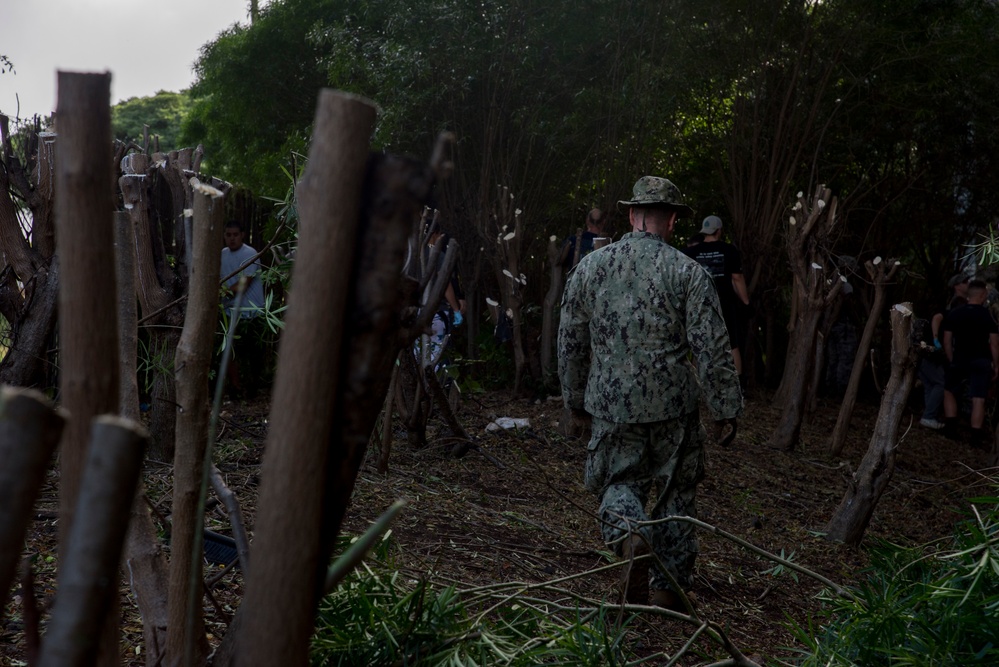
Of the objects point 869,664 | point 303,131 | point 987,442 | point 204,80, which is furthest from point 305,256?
point 204,80

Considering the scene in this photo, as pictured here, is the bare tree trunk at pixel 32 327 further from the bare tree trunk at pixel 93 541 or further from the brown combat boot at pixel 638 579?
the bare tree trunk at pixel 93 541

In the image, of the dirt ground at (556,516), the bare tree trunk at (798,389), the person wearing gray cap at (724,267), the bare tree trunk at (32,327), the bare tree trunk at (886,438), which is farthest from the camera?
the person wearing gray cap at (724,267)

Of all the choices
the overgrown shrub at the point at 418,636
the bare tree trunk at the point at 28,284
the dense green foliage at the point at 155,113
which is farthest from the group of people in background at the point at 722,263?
the dense green foliage at the point at 155,113

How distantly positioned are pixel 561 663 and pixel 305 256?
1.60 metres

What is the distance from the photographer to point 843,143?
1368 cm

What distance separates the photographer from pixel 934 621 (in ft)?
9.87

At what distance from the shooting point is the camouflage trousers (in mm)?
4613

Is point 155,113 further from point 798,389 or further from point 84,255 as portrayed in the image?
point 84,255

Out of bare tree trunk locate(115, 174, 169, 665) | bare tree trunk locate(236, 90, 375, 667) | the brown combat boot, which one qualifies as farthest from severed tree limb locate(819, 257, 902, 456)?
bare tree trunk locate(236, 90, 375, 667)

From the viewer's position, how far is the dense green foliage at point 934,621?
2.84m

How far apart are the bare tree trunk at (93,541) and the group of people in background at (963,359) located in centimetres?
1066

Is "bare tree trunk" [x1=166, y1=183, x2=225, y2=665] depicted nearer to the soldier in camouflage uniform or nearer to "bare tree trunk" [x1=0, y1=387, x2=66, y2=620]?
"bare tree trunk" [x1=0, y1=387, x2=66, y2=620]

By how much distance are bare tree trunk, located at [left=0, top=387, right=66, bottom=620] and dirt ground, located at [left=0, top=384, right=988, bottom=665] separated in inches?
48.3

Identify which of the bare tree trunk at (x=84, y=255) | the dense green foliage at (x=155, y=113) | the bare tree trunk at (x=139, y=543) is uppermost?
the dense green foliage at (x=155, y=113)
